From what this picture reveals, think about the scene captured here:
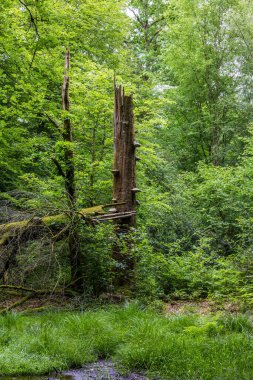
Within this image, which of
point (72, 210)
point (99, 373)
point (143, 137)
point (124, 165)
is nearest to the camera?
point (99, 373)

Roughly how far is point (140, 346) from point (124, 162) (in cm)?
604

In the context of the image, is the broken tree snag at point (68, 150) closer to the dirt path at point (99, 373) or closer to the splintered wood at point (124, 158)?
the splintered wood at point (124, 158)

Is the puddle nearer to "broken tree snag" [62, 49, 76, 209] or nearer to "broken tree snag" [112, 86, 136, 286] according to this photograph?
"broken tree snag" [112, 86, 136, 286]

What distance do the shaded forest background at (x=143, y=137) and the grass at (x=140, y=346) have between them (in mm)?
1207

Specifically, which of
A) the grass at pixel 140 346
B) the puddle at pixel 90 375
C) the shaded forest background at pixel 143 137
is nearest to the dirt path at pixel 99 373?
the puddle at pixel 90 375

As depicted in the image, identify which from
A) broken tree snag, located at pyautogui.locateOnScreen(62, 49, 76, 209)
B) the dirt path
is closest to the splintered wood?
broken tree snag, located at pyautogui.locateOnScreen(62, 49, 76, 209)

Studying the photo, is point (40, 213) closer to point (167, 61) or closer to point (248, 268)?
point (248, 268)

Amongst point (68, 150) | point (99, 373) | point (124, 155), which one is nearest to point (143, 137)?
point (124, 155)

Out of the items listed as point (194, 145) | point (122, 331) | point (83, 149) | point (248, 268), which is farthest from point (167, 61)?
point (122, 331)

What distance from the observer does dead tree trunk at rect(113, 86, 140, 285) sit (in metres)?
10.4

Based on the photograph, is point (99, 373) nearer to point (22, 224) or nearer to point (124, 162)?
point (22, 224)

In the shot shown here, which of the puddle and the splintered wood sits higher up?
the splintered wood

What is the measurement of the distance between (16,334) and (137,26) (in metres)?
25.6

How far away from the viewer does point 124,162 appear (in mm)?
10578
